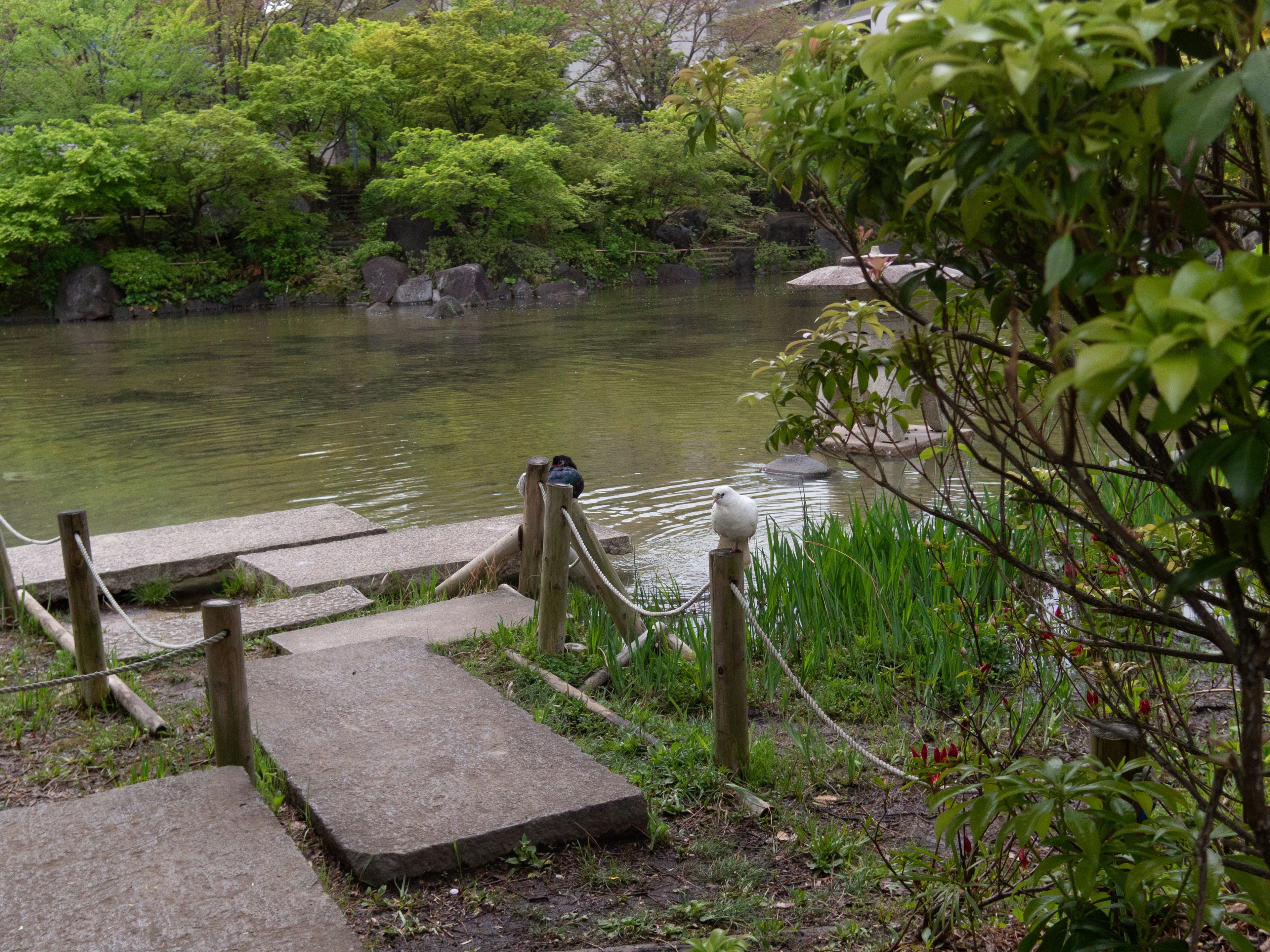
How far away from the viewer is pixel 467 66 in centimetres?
2945

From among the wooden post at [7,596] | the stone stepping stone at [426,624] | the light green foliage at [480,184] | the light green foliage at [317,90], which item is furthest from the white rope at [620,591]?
the light green foliage at [317,90]

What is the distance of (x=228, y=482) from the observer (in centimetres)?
940

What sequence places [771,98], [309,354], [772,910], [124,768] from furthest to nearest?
[309,354], [124,768], [772,910], [771,98]

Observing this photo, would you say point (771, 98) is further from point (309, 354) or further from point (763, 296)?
point (763, 296)

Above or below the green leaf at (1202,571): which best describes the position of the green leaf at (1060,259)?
above

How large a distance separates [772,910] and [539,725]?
3.87 ft

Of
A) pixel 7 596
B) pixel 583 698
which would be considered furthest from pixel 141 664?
pixel 7 596

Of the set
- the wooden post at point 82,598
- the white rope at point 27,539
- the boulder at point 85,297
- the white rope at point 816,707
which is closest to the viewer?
the white rope at point 816,707

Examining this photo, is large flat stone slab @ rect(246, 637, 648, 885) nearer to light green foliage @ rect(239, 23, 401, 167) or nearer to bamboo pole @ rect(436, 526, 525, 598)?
bamboo pole @ rect(436, 526, 525, 598)

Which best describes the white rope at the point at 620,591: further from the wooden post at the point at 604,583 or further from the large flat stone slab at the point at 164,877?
the large flat stone slab at the point at 164,877

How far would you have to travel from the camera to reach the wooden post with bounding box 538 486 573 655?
14.4 feet

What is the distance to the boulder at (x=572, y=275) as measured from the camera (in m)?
29.7

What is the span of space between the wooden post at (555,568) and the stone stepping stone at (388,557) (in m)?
A: 1.18

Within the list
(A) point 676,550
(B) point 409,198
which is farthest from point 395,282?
(A) point 676,550
